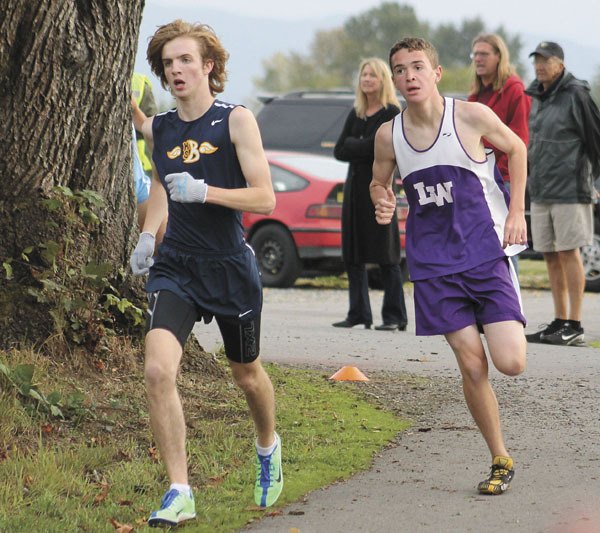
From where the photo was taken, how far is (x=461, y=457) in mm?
6664

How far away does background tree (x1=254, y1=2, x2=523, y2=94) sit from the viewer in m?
166

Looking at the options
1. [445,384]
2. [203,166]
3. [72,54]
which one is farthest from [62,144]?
[445,384]

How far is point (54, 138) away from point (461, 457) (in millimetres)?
2648

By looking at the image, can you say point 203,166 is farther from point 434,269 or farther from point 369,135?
point 369,135

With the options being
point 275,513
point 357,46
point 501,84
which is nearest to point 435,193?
point 275,513

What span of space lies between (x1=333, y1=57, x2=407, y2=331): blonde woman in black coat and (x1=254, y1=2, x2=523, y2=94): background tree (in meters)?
149

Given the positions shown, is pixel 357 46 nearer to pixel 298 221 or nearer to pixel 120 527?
pixel 298 221

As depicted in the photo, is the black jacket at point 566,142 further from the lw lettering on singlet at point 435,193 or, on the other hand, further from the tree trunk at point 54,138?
the lw lettering on singlet at point 435,193

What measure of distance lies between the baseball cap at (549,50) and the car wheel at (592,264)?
220 inches

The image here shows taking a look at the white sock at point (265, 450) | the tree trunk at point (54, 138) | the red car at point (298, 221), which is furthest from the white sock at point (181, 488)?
the red car at point (298, 221)

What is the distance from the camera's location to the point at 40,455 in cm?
611

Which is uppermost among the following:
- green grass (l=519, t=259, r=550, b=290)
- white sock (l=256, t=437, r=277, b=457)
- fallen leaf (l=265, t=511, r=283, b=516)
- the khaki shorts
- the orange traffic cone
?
the khaki shorts

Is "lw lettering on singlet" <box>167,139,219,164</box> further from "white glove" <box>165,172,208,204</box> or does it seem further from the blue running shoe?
the blue running shoe

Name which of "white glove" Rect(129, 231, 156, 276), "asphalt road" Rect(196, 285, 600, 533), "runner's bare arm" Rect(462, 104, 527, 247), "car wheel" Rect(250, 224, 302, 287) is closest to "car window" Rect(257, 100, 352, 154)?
"car wheel" Rect(250, 224, 302, 287)
